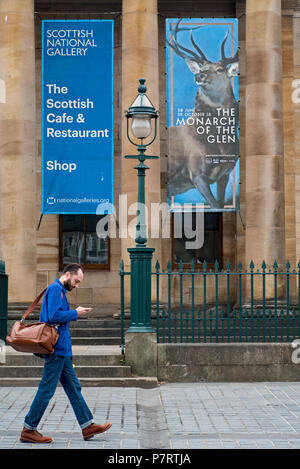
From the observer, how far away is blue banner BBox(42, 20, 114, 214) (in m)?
19.2

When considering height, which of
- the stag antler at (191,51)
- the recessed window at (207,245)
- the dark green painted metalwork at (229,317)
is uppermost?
the stag antler at (191,51)

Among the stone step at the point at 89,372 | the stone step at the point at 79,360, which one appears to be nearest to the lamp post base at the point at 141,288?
the stone step at the point at 79,360

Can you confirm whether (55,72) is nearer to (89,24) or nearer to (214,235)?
(89,24)

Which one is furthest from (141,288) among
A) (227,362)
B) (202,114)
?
(202,114)

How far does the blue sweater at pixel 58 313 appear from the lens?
857cm

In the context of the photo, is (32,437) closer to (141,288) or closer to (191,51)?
(141,288)

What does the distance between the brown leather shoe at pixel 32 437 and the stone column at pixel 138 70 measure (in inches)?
407

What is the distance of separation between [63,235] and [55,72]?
14.6 ft

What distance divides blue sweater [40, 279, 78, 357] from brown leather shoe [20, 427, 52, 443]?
85 cm

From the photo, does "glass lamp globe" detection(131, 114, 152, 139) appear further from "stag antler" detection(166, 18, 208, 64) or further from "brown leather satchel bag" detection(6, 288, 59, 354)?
"stag antler" detection(166, 18, 208, 64)

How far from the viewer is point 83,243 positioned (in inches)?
859

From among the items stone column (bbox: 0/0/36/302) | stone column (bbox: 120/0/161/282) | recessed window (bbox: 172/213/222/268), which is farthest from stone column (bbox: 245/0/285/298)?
stone column (bbox: 0/0/36/302)

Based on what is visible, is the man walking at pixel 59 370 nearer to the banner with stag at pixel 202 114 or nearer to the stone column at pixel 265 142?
the stone column at pixel 265 142
